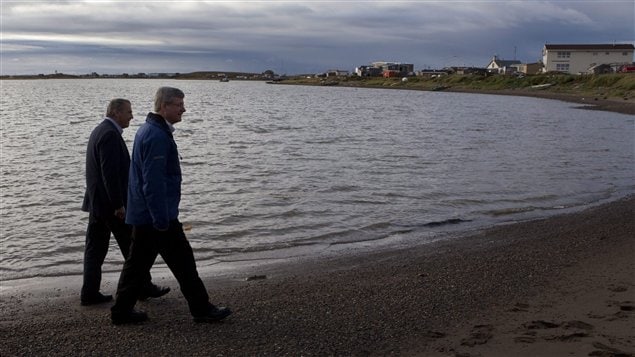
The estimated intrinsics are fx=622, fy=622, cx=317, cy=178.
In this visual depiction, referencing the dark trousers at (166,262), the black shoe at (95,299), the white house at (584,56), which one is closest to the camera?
the dark trousers at (166,262)

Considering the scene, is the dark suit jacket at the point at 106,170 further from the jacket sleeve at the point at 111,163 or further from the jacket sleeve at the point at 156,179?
the jacket sleeve at the point at 156,179

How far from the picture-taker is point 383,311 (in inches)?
263

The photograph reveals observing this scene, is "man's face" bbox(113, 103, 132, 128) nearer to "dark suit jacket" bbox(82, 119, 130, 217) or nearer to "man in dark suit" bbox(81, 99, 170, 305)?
"man in dark suit" bbox(81, 99, 170, 305)

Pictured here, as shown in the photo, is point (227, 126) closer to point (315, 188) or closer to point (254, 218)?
point (315, 188)

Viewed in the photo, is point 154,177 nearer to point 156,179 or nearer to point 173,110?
point 156,179

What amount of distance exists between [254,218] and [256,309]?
650 cm

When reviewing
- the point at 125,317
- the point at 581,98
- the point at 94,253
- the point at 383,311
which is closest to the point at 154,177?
the point at 125,317

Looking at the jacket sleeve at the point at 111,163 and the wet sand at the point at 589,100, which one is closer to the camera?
the jacket sleeve at the point at 111,163

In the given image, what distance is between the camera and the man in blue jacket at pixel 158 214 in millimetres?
5887

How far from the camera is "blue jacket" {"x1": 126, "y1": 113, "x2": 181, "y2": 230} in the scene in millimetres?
5863

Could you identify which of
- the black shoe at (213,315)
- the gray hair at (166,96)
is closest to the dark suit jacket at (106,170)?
the gray hair at (166,96)

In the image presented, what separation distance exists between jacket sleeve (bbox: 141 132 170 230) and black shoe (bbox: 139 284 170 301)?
1.63 m

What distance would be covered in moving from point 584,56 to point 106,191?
12476 centimetres

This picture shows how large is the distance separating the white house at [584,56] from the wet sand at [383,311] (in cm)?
11869
